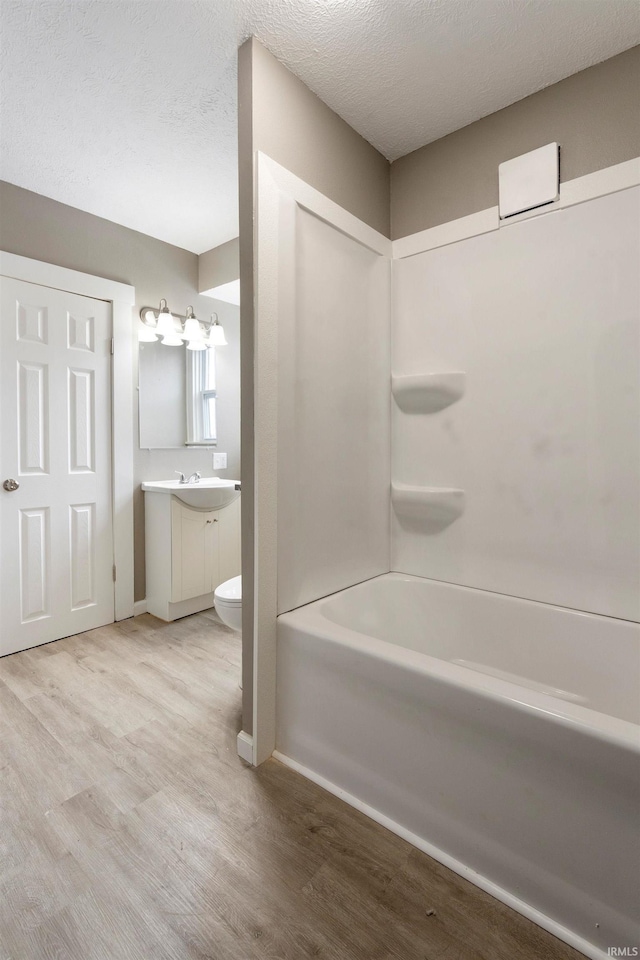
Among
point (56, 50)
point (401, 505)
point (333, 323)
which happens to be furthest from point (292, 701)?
point (56, 50)

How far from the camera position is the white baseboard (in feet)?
5.39

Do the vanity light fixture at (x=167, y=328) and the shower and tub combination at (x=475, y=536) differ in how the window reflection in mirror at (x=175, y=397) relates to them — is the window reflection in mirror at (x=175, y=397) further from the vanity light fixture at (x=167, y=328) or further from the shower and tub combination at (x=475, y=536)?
the shower and tub combination at (x=475, y=536)

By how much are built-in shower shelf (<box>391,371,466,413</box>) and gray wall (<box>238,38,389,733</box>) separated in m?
0.85

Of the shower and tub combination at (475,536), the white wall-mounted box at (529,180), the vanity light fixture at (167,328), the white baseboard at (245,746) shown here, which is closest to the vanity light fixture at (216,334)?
the vanity light fixture at (167,328)

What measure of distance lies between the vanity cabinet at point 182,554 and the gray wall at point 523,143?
6.62ft

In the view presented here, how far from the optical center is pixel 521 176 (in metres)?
1.83

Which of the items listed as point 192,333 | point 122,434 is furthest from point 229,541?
point 192,333

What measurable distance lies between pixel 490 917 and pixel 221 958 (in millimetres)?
640

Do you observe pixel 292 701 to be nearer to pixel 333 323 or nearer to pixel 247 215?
pixel 333 323

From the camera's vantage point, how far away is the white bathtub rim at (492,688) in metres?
1.00

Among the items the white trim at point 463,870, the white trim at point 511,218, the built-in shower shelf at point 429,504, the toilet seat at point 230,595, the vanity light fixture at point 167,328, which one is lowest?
the white trim at point 463,870

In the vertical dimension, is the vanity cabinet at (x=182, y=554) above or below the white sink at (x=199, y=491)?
below

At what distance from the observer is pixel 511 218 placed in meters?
1.87

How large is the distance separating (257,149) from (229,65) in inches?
16.2
